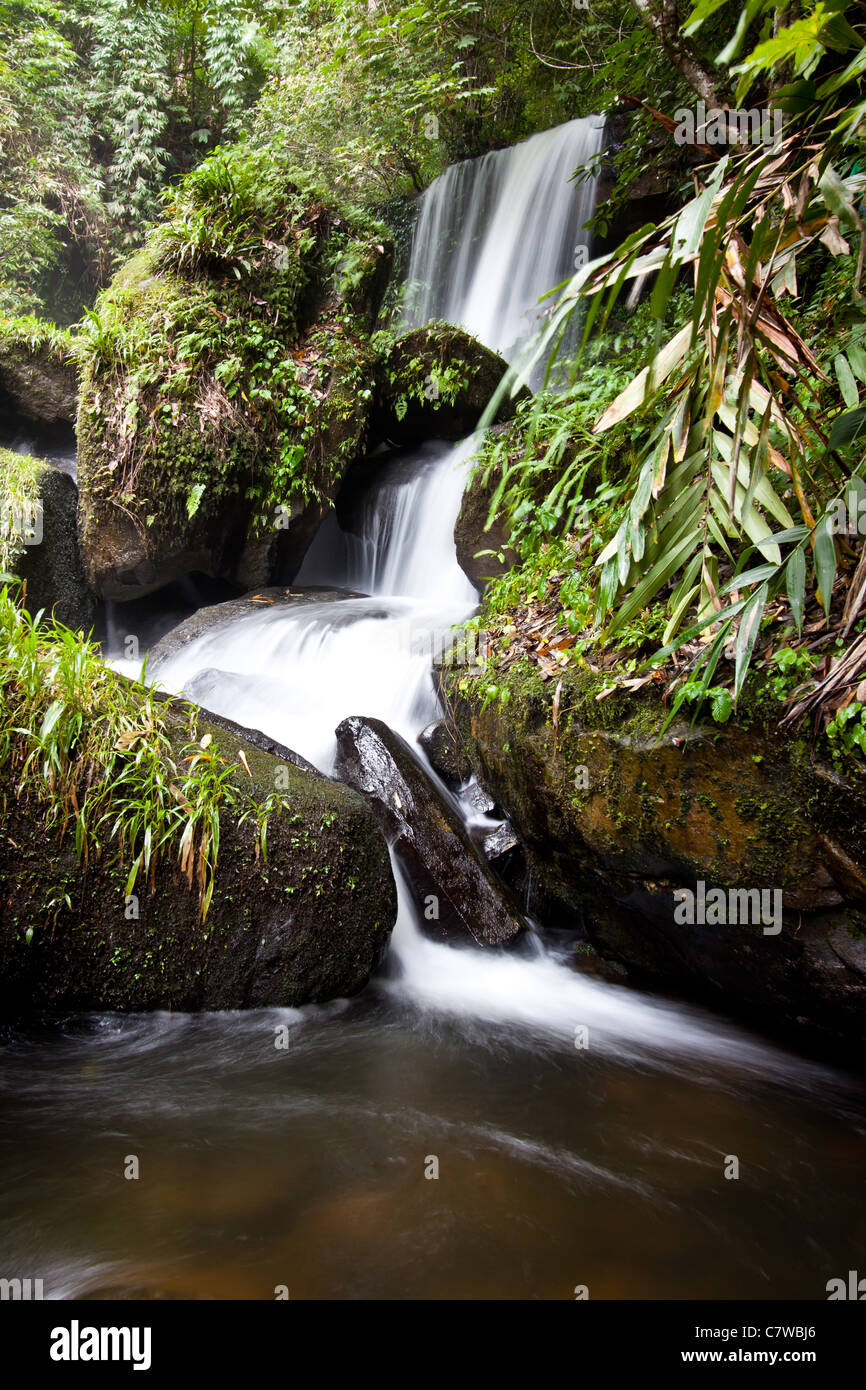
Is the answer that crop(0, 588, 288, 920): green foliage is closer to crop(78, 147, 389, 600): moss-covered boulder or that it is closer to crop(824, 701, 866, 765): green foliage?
crop(824, 701, 866, 765): green foliage

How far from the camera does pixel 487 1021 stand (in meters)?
3.45

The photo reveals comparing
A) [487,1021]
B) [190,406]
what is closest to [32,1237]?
[487,1021]

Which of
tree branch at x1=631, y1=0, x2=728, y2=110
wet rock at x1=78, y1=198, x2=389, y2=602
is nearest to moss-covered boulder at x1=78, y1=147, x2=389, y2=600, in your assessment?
wet rock at x1=78, y1=198, x2=389, y2=602

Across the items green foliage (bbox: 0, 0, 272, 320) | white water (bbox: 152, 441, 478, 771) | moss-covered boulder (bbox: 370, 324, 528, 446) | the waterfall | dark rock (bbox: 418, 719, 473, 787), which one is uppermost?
green foliage (bbox: 0, 0, 272, 320)

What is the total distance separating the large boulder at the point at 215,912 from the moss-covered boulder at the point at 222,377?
14.1 feet

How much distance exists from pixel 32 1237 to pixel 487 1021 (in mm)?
2027

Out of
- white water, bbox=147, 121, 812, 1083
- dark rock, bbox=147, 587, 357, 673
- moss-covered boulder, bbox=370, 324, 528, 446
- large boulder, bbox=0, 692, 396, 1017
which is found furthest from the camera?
moss-covered boulder, bbox=370, 324, 528, 446

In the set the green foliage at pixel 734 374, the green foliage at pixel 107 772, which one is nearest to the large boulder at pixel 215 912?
the green foliage at pixel 107 772

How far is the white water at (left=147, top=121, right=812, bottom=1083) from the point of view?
3488 millimetres

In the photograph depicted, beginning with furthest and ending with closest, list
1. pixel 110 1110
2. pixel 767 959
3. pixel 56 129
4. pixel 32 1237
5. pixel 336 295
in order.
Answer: pixel 56 129
pixel 336 295
pixel 767 959
pixel 110 1110
pixel 32 1237

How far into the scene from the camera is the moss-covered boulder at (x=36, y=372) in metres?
8.57

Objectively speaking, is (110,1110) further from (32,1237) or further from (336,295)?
(336,295)

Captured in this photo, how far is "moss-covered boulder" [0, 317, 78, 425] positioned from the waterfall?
4.71 meters

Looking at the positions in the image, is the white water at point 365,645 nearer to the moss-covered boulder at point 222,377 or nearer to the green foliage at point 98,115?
the moss-covered boulder at point 222,377
